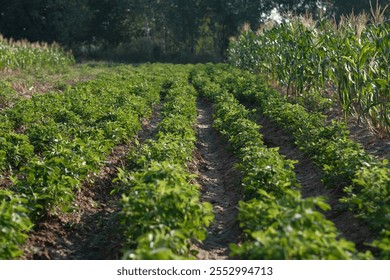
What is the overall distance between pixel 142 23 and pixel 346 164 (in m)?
46.9

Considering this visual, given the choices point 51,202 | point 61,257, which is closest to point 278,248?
point 61,257

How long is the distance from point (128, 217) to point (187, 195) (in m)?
0.62

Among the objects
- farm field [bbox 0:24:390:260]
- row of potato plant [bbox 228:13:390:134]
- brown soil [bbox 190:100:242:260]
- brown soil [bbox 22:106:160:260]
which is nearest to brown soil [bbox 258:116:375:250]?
farm field [bbox 0:24:390:260]

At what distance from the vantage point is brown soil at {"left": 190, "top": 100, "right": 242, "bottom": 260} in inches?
254

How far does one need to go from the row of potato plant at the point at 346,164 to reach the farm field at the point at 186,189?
0.02 metres

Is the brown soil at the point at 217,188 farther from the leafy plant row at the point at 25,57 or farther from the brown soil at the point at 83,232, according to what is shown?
the leafy plant row at the point at 25,57

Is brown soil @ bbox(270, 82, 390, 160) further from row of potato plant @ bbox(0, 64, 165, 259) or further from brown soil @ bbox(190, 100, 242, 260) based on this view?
row of potato plant @ bbox(0, 64, 165, 259)

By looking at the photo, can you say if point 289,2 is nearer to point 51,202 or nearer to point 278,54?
point 278,54

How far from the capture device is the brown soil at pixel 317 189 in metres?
6.09

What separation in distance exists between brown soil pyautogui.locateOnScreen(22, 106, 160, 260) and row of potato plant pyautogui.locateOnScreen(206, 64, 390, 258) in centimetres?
270

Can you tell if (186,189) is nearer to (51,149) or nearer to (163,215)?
(163,215)

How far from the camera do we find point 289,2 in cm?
5647

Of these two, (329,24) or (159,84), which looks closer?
(329,24)

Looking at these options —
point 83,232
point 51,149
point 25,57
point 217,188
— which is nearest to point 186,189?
point 83,232
